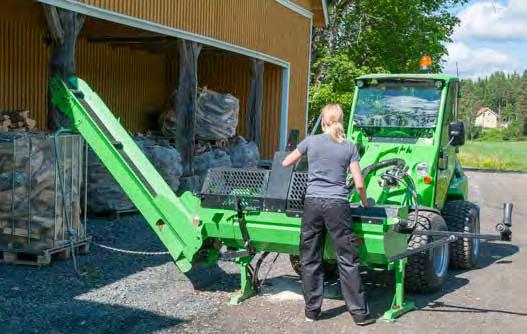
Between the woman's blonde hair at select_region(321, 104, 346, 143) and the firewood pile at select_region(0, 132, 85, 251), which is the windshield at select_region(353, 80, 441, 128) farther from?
the firewood pile at select_region(0, 132, 85, 251)

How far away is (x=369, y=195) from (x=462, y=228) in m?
1.60

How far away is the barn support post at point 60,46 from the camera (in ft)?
30.7

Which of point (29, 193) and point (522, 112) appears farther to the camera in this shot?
point (522, 112)

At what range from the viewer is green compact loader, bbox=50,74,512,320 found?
20.3 ft

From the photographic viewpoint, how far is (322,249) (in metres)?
6.06

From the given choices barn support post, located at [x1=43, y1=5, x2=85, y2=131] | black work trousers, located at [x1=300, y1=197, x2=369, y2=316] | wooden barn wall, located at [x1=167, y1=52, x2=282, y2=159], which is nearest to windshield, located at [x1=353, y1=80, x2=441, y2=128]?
black work trousers, located at [x1=300, y1=197, x2=369, y2=316]

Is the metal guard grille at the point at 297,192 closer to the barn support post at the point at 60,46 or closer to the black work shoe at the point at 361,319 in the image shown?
the black work shoe at the point at 361,319

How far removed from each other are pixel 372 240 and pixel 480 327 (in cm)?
132

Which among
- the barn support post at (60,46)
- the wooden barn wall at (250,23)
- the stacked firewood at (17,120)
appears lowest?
the stacked firewood at (17,120)

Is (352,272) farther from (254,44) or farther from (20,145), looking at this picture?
(254,44)

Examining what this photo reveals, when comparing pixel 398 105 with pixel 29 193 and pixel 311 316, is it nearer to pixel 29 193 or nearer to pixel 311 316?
pixel 311 316

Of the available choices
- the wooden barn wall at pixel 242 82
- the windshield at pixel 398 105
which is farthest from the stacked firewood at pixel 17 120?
the wooden barn wall at pixel 242 82

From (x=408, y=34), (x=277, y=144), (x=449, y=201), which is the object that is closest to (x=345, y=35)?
(x=408, y=34)

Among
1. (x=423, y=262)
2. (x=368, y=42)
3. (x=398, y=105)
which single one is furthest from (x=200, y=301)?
(x=368, y=42)
